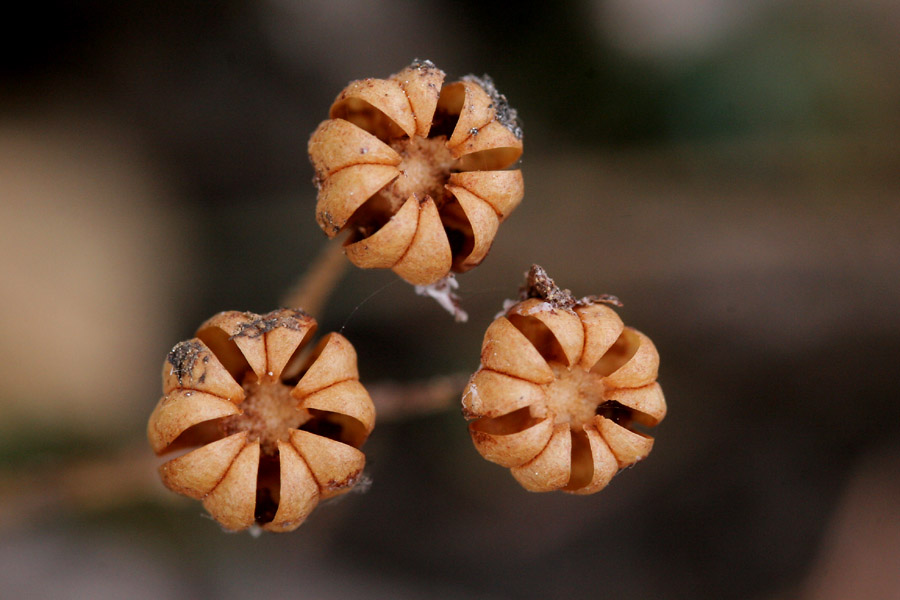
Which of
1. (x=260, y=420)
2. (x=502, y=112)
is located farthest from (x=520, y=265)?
(x=260, y=420)

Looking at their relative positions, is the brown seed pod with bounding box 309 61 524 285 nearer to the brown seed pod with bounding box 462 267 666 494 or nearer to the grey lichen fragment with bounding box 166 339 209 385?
the brown seed pod with bounding box 462 267 666 494

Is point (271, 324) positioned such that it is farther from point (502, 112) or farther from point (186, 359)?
point (502, 112)

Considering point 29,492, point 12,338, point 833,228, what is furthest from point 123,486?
point 833,228

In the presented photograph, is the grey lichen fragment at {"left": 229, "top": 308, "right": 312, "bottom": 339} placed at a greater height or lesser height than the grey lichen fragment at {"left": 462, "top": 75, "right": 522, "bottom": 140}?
lesser

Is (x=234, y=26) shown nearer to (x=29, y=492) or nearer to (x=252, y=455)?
(x=29, y=492)

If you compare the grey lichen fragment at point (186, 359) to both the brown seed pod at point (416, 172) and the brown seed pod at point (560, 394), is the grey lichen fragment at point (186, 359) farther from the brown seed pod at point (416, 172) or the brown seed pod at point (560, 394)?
the brown seed pod at point (560, 394)

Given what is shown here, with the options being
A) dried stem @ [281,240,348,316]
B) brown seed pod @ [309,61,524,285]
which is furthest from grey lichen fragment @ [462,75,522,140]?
dried stem @ [281,240,348,316]

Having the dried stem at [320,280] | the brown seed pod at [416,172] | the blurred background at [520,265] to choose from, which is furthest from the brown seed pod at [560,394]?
the blurred background at [520,265]
